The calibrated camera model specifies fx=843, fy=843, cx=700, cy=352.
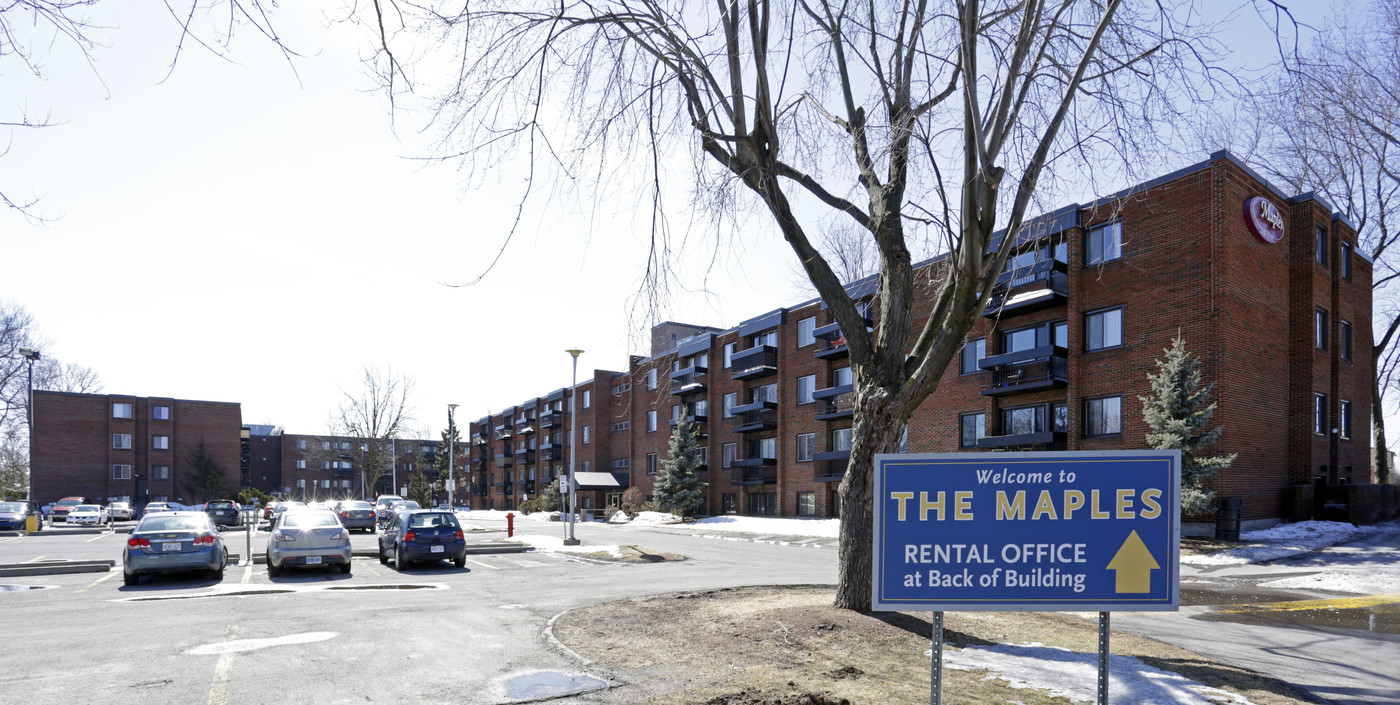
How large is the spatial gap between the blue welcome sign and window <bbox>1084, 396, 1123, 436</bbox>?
2683cm

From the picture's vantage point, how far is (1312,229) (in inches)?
1174

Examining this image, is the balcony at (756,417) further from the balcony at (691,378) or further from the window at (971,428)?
the window at (971,428)

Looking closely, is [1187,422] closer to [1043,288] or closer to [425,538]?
[1043,288]

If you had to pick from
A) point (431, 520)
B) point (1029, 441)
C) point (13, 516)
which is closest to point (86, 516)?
point (13, 516)

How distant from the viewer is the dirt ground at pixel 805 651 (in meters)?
6.82

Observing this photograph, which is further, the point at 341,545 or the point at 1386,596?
the point at 341,545

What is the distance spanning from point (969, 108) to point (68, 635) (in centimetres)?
1178

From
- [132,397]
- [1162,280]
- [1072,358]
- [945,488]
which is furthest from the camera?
[132,397]

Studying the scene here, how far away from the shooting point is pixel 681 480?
5234cm

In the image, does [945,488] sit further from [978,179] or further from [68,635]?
[68,635]

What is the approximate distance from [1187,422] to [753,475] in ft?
93.7

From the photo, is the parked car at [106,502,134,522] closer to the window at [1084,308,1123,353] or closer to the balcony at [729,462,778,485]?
the balcony at [729,462,778,485]

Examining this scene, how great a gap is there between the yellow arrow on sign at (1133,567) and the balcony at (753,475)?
44.0 m

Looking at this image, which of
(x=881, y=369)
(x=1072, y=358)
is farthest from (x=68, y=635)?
(x=1072, y=358)
